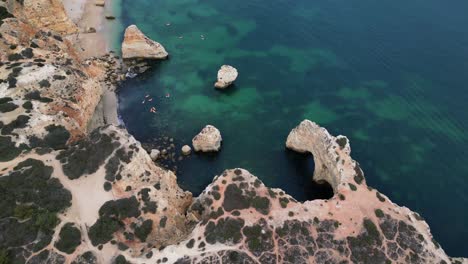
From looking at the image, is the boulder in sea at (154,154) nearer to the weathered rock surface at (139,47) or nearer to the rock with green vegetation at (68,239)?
the rock with green vegetation at (68,239)

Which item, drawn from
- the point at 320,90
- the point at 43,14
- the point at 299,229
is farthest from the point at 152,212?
the point at 43,14

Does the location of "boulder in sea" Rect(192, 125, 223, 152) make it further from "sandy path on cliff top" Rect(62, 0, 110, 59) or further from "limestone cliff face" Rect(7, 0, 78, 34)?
"limestone cliff face" Rect(7, 0, 78, 34)

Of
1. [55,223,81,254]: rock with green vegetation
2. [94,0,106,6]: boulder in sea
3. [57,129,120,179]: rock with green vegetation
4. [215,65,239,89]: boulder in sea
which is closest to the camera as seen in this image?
[55,223,81,254]: rock with green vegetation

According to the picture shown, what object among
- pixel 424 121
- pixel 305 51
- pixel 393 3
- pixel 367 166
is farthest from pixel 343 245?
pixel 393 3

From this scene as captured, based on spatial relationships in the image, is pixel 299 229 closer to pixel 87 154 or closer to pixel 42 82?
pixel 87 154

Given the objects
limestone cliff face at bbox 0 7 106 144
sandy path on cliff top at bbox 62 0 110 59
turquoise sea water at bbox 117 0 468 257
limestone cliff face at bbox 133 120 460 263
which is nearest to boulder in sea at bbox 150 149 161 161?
turquoise sea water at bbox 117 0 468 257

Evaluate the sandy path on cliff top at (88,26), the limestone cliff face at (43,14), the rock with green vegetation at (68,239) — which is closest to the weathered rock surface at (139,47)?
the sandy path on cliff top at (88,26)

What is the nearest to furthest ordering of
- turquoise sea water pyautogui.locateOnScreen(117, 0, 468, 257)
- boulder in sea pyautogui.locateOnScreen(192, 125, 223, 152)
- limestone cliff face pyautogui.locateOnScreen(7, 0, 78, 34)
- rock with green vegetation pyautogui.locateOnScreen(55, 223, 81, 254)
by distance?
rock with green vegetation pyautogui.locateOnScreen(55, 223, 81, 254), turquoise sea water pyautogui.locateOnScreen(117, 0, 468, 257), boulder in sea pyautogui.locateOnScreen(192, 125, 223, 152), limestone cliff face pyautogui.locateOnScreen(7, 0, 78, 34)
